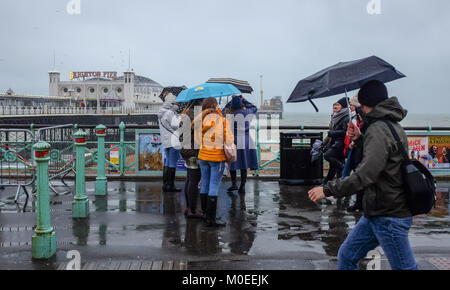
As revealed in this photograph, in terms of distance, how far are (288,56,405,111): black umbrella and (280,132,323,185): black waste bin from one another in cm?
317

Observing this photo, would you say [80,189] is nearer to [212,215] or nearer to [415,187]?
[212,215]

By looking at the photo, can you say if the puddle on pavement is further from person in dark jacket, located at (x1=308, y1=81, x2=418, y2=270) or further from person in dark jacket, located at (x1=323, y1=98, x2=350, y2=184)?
person in dark jacket, located at (x1=308, y1=81, x2=418, y2=270)

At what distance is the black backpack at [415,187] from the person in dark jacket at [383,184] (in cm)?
4

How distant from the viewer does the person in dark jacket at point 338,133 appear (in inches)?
327

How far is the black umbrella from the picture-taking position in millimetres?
6312

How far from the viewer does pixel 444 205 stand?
856 centimetres

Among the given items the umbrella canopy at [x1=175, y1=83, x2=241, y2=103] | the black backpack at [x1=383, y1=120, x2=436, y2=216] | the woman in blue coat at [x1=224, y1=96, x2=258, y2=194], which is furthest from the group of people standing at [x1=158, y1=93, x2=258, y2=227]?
the black backpack at [x1=383, y1=120, x2=436, y2=216]

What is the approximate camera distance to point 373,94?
11.9 feet

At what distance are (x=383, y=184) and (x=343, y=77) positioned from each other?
3212 mm

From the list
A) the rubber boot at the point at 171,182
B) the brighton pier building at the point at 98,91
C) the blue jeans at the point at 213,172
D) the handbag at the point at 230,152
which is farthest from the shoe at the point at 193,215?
the brighton pier building at the point at 98,91

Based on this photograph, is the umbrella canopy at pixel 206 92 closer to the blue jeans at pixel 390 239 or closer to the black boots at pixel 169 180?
the black boots at pixel 169 180
